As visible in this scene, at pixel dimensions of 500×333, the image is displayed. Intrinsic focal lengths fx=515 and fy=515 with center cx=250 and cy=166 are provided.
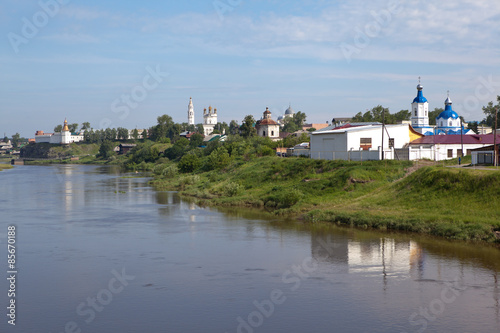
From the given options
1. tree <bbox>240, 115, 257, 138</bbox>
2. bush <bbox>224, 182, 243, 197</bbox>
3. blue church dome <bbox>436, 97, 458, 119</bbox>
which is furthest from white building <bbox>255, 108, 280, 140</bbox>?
bush <bbox>224, 182, 243, 197</bbox>

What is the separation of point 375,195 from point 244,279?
52.7 ft

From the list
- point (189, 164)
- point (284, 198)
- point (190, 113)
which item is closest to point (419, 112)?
point (189, 164)

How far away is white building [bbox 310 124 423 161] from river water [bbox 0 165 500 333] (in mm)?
14699

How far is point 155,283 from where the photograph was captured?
62.1 feet

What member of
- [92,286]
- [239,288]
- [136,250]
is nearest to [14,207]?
[136,250]

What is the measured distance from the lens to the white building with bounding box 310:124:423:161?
42281 millimetres

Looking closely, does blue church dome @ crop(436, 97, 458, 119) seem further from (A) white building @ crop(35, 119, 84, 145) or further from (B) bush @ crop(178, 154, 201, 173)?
(A) white building @ crop(35, 119, 84, 145)

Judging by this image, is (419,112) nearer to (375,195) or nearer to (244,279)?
(375,195)

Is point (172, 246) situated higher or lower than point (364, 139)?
lower

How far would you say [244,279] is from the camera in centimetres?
1933

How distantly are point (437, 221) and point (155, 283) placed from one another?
49.0ft

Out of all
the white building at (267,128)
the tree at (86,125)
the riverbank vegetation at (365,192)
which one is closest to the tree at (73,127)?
the tree at (86,125)

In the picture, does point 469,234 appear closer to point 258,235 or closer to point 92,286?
point 258,235

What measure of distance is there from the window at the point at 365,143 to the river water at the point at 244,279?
16.4 metres
